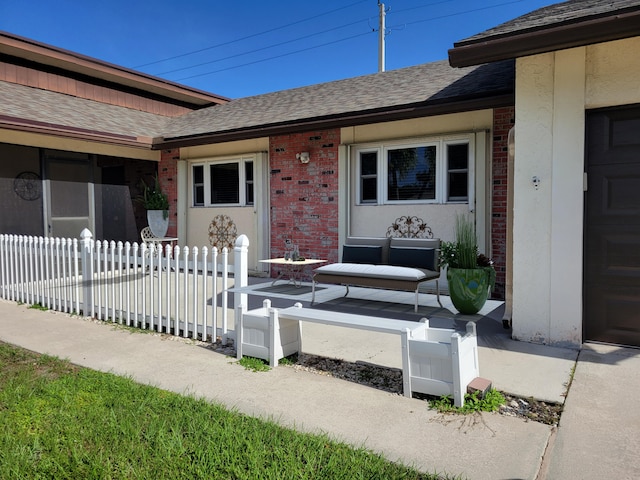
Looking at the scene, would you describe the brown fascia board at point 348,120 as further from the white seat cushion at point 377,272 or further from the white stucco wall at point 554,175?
the white seat cushion at point 377,272

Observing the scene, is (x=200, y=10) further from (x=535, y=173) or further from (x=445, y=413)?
(x=445, y=413)

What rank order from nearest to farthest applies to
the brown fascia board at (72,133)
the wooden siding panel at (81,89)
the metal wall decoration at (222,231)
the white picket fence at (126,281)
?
the white picket fence at (126,281) < the brown fascia board at (72,133) < the metal wall decoration at (222,231) < the wooden siding panel at (81,89)

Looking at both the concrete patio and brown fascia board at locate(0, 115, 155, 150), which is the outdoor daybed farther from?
brown fascia board at locate(0, 115, 155, 150)

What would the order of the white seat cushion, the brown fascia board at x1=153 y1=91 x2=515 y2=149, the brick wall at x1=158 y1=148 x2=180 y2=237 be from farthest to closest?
the brick wall at x1=158 y1=148 x2=180 y2=237, the brown fascia board at x1=153 y1=91 x2=515 y2=149, the white seat cushion

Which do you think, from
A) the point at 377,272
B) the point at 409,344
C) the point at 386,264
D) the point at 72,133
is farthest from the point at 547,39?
the point at 72,133

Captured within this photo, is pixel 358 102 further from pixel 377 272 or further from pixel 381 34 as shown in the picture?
pixel 381 34

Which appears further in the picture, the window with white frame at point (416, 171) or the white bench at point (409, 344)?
the window with white frame at point (416, 171)

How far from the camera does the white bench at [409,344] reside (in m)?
3.35

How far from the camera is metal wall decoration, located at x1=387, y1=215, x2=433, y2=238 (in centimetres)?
784

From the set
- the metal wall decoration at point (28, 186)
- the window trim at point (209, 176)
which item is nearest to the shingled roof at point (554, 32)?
the window trim at point (209, 176)

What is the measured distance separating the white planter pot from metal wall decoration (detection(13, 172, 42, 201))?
228cm

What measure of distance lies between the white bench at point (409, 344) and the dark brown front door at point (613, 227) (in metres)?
1.76

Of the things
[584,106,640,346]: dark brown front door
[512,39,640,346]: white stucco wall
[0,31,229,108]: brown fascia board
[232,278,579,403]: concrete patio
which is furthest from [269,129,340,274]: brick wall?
[0,31,229,108]: brown fascia board

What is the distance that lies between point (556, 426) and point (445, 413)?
0.69 meters
